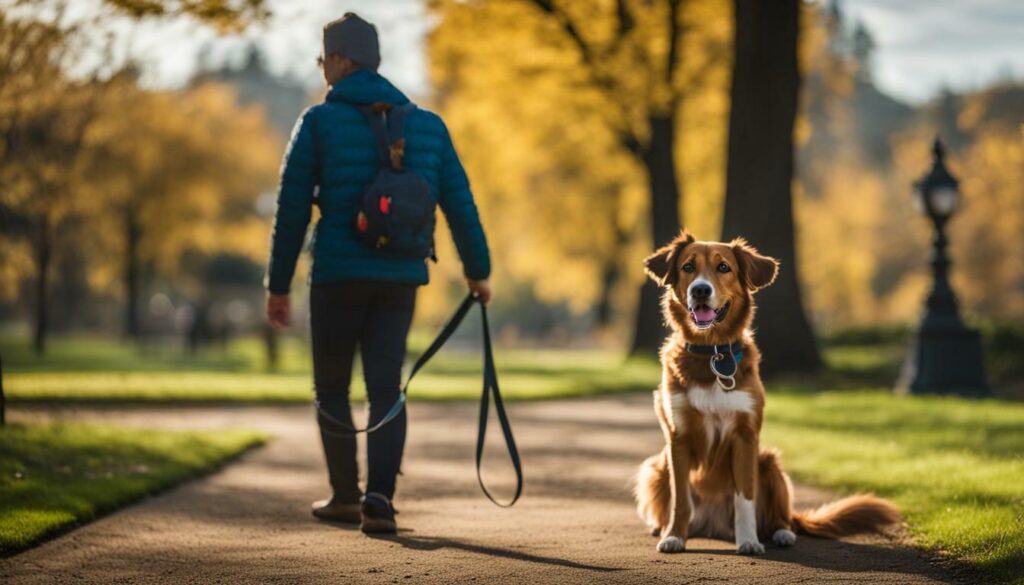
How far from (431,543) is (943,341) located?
10902mm

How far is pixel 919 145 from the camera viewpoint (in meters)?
43.2

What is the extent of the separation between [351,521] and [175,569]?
1432mm

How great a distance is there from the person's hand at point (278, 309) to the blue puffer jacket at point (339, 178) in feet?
0.19

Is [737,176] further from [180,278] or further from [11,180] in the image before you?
[180,278]

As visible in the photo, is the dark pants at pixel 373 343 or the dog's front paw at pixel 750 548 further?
the dark pants at pixel 373 343

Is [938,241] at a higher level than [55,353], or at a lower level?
higher

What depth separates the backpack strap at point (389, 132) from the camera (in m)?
5.83

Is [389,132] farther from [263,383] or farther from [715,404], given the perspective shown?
[263,383]

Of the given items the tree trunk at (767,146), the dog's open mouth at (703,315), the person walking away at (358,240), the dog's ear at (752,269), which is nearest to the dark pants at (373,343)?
the person walking away at (358,240)

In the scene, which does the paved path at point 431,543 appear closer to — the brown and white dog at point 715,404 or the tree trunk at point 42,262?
the brown and white dog at point 715,404

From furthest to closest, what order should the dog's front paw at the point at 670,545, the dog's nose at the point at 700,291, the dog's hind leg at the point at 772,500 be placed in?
the dog's hind leg at the point at 772,500
the dog's front paw at the point at 670,545
the dog's nose at the point at 700,291

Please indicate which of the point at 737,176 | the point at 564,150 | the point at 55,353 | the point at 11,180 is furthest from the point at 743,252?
the point at 55,353

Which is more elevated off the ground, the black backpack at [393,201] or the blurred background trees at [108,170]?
the blurred background trees at [108,170]

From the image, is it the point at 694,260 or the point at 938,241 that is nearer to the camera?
the point at 694,260
